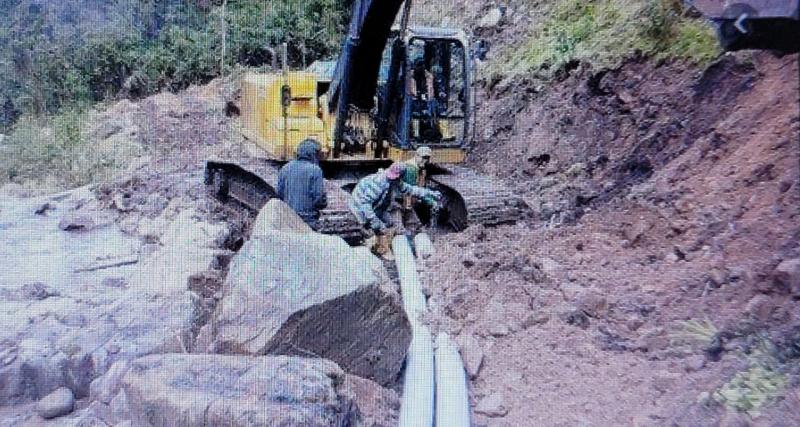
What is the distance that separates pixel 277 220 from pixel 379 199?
1.95m

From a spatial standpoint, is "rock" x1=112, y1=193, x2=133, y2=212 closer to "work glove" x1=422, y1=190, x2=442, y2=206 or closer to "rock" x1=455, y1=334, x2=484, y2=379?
"work glove" x1=422, y1=190, x2=442, y2=206

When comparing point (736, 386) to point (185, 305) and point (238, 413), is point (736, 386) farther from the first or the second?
point (185, 305)

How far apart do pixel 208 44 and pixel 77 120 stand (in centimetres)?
436

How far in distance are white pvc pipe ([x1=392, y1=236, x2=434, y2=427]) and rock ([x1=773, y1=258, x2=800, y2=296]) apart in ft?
6.68

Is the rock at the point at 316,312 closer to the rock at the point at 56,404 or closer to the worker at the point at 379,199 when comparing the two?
the rock at the point at 56,404

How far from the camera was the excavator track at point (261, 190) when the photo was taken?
791cm

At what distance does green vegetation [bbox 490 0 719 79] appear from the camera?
8.97 m

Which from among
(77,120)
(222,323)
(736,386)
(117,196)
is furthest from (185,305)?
(77,120)

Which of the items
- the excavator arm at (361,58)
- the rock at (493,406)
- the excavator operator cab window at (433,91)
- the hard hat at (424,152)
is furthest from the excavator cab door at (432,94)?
the rock at (493,406)

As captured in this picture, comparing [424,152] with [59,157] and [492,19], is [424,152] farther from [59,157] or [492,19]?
[59,157]

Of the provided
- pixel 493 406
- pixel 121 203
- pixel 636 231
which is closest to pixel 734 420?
pixel 493 406

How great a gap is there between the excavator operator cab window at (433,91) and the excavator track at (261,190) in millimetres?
1123

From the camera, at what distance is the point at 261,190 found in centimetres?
920

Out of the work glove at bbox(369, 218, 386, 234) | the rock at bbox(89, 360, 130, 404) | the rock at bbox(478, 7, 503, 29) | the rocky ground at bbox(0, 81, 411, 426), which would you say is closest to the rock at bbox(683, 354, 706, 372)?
the rocky ground at bbox(0, 81, 411, 426)
